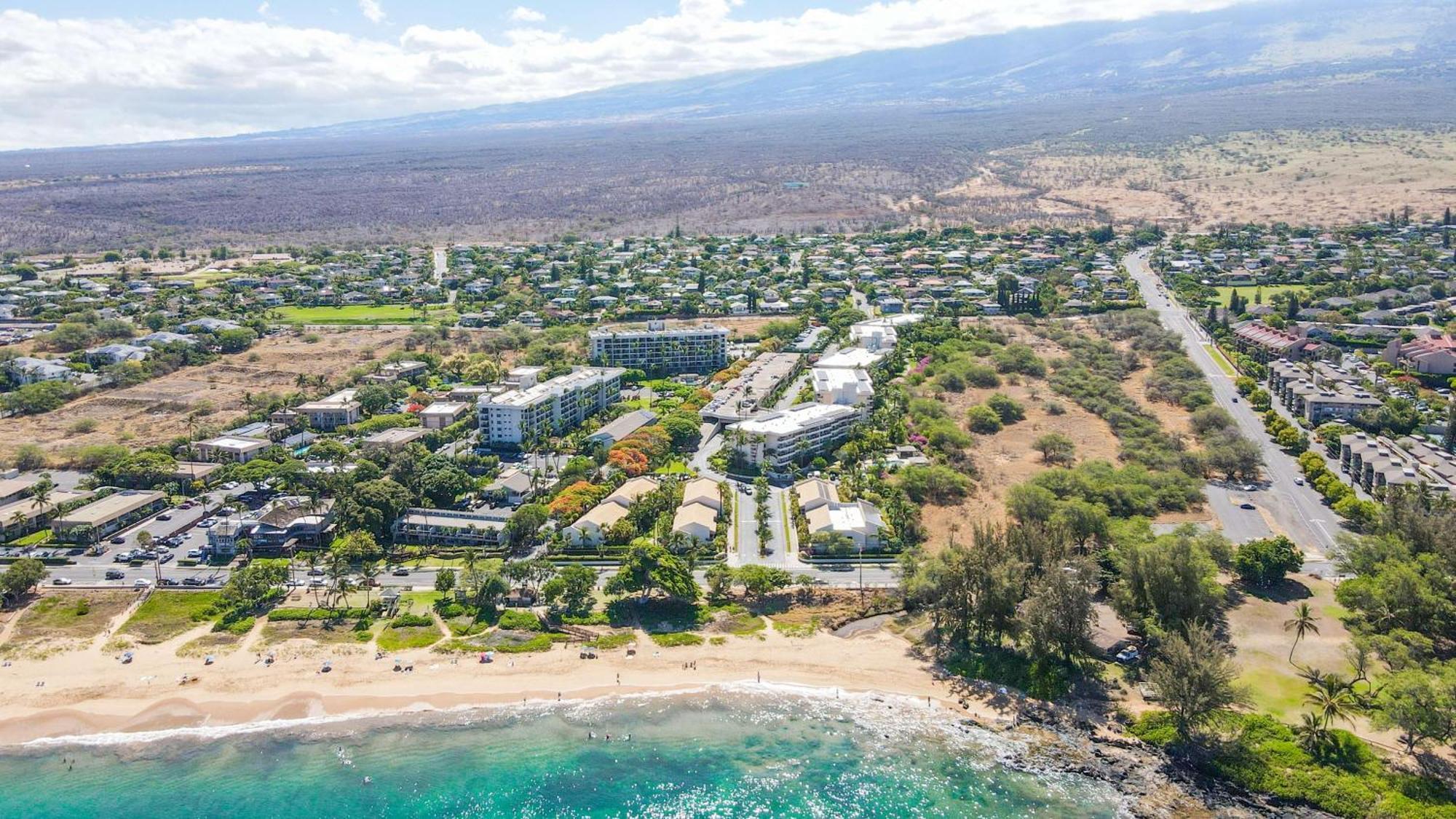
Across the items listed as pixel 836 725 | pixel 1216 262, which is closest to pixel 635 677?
pixel 836 725

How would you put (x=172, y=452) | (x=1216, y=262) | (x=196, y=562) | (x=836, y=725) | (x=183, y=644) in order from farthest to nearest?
(x=1216, y=262)
(x=172, y=452)
(x=196, y=562)
(x=183, y=644)
(x=836, y=725)

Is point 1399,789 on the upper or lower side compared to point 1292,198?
lower

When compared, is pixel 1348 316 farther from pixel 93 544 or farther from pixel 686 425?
pixel 93 544

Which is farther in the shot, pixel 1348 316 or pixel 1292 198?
pixel 1292 198

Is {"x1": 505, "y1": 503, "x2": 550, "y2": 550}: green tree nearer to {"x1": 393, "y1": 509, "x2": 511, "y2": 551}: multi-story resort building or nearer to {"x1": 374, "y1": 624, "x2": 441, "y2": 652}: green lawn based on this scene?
{"x1": 393, "y1": 509, "x2": 511, "y2": 551}: multi-story resort building

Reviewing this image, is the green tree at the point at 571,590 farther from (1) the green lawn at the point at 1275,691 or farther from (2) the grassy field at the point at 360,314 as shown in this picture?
(2) the grassy field at the point at 360,314

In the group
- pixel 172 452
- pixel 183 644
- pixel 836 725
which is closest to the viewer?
pixel 836 725

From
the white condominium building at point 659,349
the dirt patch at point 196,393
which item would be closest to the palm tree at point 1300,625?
the white condominium building at point 659,349
